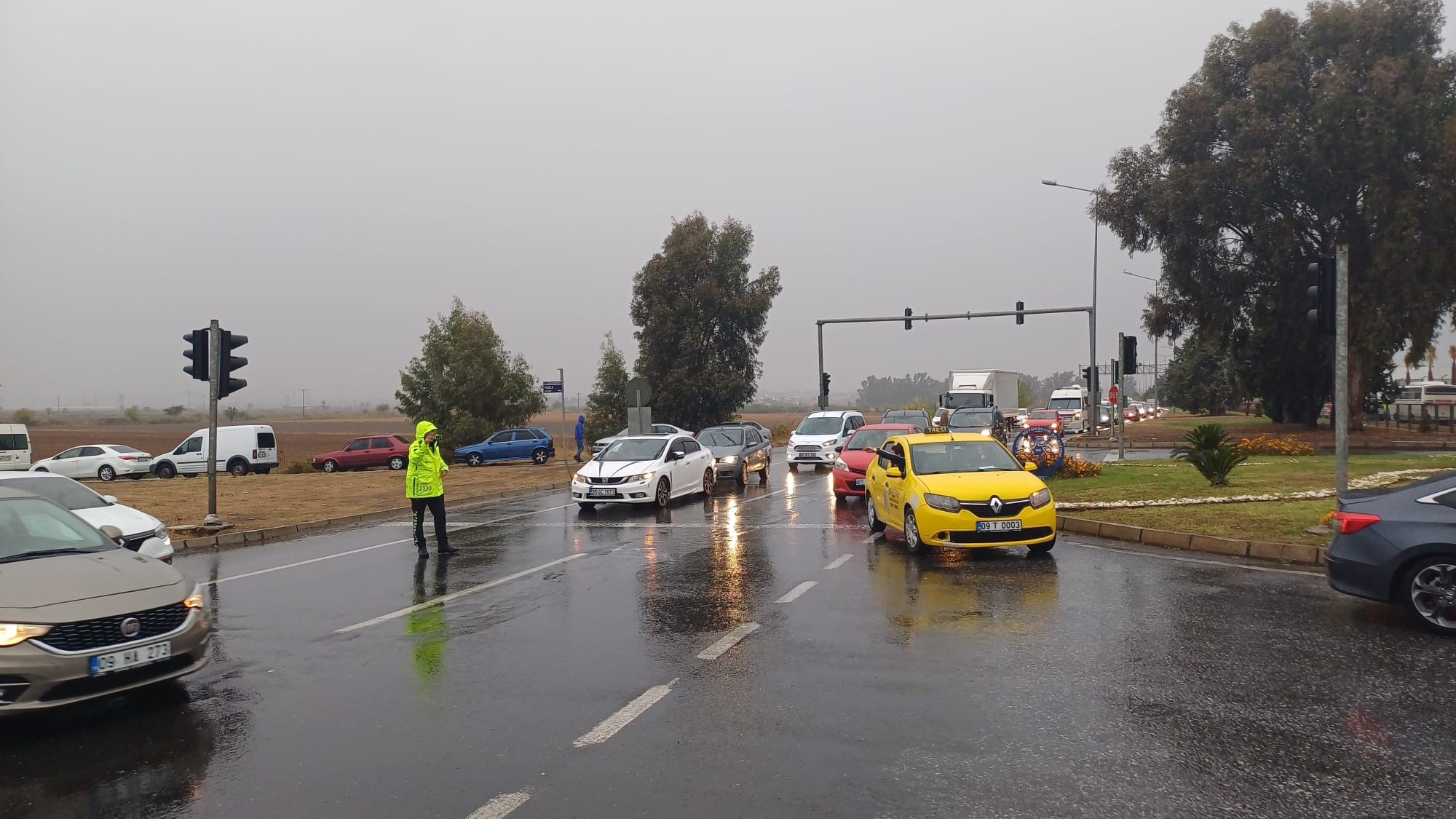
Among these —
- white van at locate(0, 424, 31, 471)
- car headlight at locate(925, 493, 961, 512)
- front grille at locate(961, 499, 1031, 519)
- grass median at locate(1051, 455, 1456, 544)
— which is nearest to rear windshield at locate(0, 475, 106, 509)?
car headlight at locate(925, 493, 961, 512)

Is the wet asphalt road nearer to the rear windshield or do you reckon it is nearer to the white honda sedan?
the rear windshield

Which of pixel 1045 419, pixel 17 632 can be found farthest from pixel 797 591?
pixel 1045 419

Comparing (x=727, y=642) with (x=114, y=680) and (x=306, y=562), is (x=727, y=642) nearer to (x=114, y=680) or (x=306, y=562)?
(x=114, y=680)

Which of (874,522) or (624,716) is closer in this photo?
(624,716)

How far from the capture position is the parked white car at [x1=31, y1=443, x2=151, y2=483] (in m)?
36.2

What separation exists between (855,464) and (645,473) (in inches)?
180

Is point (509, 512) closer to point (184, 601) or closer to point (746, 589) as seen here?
point (746, 589)

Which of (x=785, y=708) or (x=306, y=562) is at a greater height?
(x=785, y=708)

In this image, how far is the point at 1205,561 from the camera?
1124 cm

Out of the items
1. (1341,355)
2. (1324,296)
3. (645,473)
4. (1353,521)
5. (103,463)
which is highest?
(1324,296)

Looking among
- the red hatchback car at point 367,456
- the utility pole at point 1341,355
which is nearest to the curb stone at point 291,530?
the utility pole at point 1341,355

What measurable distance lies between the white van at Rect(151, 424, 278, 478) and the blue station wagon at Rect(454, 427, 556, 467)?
7232 millimetres

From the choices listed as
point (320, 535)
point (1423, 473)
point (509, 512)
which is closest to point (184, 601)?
point (320, 535)

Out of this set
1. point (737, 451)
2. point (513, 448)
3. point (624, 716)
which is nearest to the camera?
point (624, 716)
